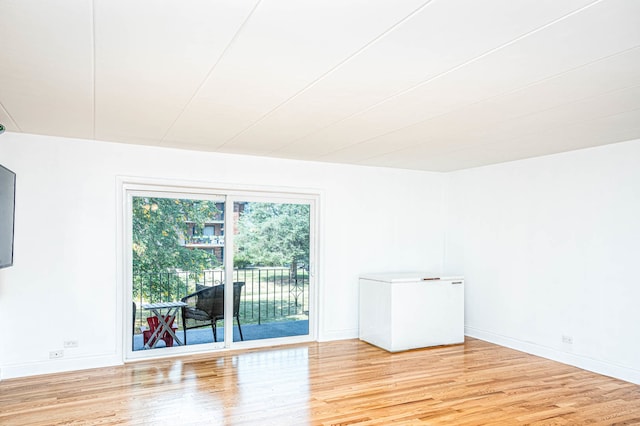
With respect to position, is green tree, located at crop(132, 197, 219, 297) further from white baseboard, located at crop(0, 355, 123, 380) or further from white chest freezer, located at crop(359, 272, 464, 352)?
white chest freezer, located at crop(359, 272, 464, 352)

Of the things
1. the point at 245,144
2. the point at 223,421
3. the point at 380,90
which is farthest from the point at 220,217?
the point at 380,90

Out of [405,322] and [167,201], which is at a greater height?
[167,201]

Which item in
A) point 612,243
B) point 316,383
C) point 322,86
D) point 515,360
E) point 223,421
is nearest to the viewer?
point 322,86

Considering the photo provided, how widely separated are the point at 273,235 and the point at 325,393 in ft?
7.42

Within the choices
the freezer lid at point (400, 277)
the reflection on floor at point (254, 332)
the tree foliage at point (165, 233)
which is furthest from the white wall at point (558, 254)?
the tree foliage at point (165, 233)

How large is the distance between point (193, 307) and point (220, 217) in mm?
1076

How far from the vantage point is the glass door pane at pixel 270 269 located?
17.9 feet

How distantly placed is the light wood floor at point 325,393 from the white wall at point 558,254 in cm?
41

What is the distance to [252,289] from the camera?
552 centimetres

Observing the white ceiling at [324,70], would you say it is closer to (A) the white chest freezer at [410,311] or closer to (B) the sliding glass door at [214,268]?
(B) the sliding glass door at [214,268]

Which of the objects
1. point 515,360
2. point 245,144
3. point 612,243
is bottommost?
point 515,360

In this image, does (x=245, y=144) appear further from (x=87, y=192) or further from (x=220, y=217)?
(x=87, y=192)

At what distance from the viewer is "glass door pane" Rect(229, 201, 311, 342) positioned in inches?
215

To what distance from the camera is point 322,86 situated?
287cm
